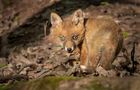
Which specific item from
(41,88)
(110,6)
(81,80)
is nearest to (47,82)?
(41,88)

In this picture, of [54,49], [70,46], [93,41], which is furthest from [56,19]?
[54,49]

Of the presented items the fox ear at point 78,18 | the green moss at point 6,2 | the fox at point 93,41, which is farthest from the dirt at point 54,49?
the green moss at point 6,2

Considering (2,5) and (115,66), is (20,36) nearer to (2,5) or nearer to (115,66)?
(2,5)

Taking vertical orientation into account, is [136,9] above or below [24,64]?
above

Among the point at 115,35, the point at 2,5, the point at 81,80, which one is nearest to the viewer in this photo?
the point at 81,80

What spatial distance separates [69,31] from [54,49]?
2.46m

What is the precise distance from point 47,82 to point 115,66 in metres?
3.07

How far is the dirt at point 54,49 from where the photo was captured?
816 cm

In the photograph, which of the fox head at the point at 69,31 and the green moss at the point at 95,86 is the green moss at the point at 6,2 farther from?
the green moss at the point at 95,86

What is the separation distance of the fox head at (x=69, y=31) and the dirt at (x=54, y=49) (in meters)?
0.31

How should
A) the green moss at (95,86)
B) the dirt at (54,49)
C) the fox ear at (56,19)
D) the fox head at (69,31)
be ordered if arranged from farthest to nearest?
the dirt at (54,49) → the fox ear at (56,19) → the fox head at (69,31) → the green moss at (95,86)

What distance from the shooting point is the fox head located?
24.2 ft

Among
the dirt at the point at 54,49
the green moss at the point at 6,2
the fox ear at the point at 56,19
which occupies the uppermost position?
the green moss at the point at 6,2

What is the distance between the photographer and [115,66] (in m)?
8.04
